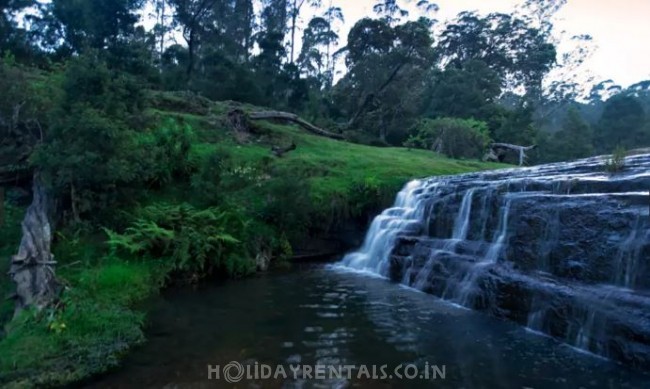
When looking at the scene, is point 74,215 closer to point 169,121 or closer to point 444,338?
point 169,121

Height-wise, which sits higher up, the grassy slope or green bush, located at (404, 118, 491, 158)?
green bush, located at (404, 118, 491, 158)

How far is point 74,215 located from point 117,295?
370 centimetres

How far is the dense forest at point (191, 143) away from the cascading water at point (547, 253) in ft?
13.5

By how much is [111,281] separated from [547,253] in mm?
8897

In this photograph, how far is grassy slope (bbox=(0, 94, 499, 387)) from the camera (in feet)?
17.9

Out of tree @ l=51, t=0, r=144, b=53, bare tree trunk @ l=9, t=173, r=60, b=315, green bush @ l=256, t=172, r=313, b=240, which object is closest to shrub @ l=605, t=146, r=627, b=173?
green bush @ l=256, t=172, r=313, b=240

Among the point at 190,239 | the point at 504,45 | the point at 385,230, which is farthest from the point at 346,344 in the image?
the point at 504,45

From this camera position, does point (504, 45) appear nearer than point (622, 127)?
No

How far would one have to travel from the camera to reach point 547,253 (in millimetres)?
8898

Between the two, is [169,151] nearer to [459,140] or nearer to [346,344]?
[346,344]

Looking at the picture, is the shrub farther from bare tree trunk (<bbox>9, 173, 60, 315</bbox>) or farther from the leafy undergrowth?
bare tree trunk (<bbox>9, 173, 60, 315</bbox>)

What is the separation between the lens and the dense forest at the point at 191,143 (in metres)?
9.67

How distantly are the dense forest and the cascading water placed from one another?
4123 mm

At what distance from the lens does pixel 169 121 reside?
15219 millimetres
